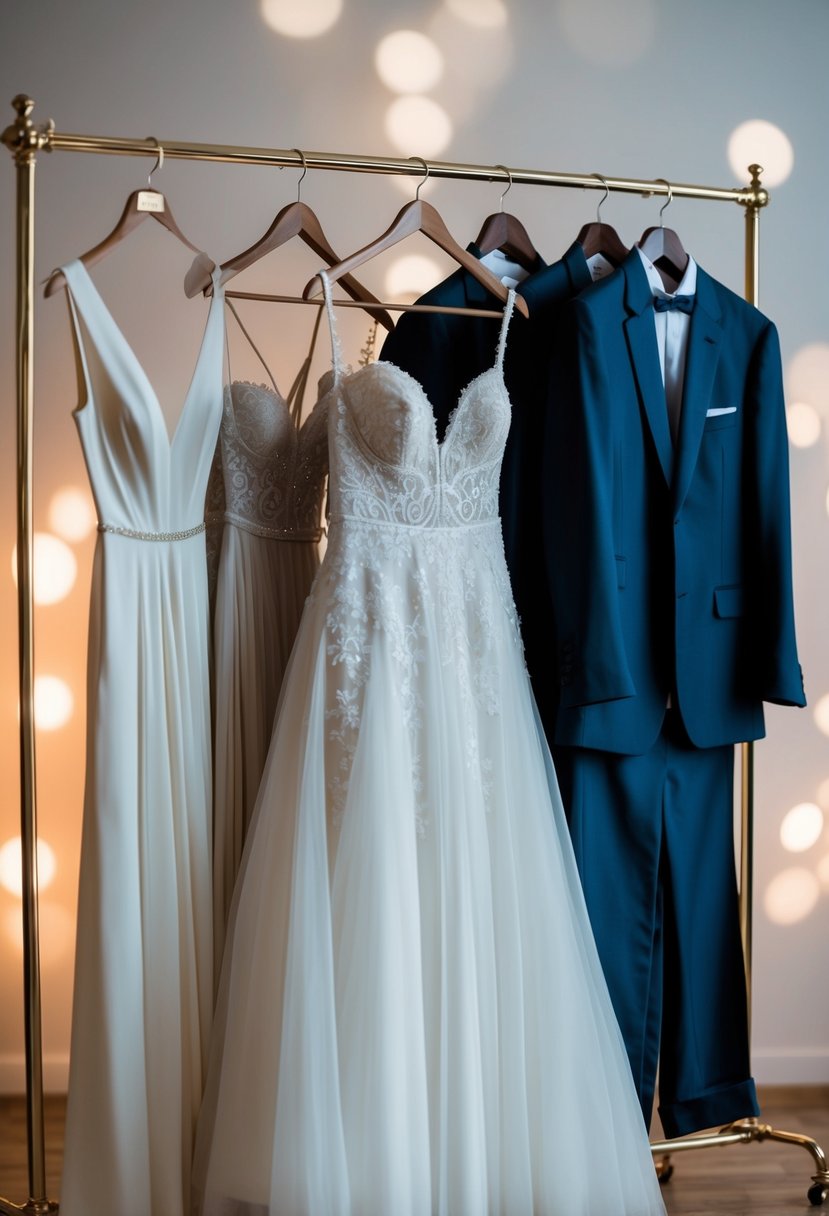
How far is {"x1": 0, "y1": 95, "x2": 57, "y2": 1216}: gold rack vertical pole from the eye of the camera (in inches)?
69.9

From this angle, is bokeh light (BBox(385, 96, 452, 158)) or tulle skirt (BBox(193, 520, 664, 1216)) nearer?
tulle skirt (BBox(193, 520, 664, 1216))

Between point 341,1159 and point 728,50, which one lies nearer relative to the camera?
point 341,1159

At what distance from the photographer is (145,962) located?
1745 millimetres

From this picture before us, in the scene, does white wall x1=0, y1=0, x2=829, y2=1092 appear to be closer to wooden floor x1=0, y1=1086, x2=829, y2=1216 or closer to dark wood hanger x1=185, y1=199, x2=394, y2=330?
wooden floor x1=0, y1=1086, x2=829, y2=1216

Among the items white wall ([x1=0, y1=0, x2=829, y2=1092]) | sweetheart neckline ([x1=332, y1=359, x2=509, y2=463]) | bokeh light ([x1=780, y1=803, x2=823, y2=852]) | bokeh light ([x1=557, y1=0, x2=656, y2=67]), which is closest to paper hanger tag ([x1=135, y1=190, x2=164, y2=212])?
sweetheart neckline ([x1=332, y1=359, x2=509, y2=463])

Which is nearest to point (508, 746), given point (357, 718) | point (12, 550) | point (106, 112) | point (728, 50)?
point (357, 718)

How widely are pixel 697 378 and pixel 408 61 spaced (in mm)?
1170

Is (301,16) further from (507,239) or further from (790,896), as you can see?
(790,896)

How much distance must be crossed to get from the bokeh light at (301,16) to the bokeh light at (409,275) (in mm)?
543

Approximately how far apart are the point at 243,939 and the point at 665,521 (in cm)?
103

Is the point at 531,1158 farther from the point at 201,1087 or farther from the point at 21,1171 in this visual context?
the point at 21,1171

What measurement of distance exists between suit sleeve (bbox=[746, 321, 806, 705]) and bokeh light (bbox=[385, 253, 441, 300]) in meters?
0.90

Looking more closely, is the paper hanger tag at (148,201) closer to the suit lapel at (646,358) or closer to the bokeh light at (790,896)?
the suit lapel at (646,358)

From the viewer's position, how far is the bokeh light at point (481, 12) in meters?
2.60
